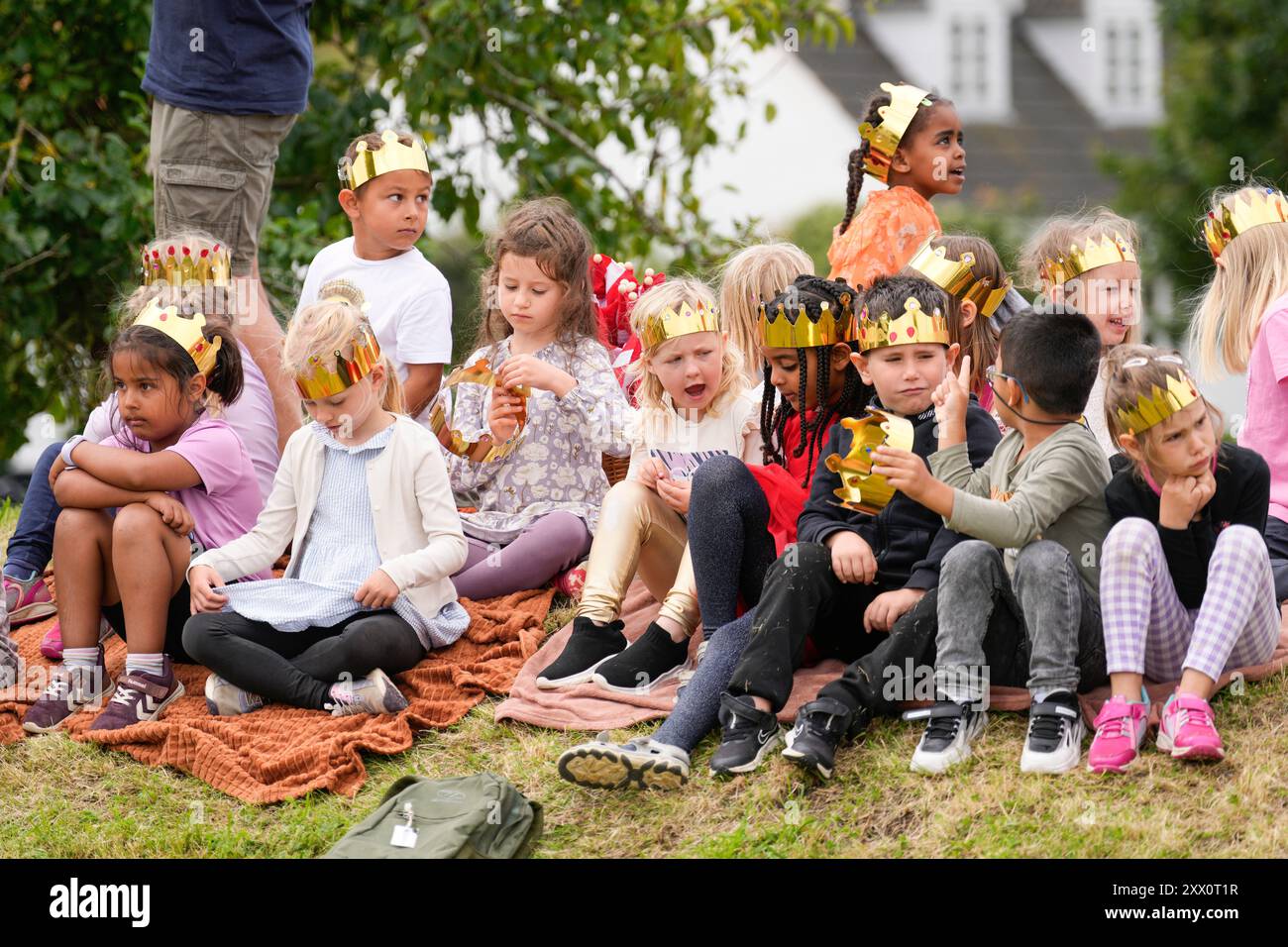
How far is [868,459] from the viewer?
4.51 m

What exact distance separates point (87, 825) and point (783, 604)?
2.03 metres

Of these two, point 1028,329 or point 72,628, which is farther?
point 72,628

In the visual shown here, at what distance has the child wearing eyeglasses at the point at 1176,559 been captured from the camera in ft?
13.8

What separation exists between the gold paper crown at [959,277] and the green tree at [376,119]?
3.23 meters

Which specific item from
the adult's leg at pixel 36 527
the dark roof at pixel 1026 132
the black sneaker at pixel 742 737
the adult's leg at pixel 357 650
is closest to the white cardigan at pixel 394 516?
the adult's leg at pixel 357 650

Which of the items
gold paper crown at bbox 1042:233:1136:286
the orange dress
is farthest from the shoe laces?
the orange dress

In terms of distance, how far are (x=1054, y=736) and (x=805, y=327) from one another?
1386 mm

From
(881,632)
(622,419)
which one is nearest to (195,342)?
(622,419)

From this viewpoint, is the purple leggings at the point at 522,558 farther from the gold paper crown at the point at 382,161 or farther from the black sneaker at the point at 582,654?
the gold paper crown at the point at 382,161

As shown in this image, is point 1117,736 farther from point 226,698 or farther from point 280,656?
point 226,698

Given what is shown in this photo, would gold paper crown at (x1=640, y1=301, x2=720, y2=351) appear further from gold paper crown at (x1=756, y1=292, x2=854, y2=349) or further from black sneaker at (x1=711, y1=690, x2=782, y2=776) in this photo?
black sneaker at (x1=711, y1=690, x2=782, y2=776)
